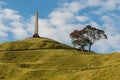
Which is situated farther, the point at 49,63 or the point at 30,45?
the point at 30,45

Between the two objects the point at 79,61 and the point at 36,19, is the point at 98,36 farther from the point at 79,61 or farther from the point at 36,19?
the point at 79,61

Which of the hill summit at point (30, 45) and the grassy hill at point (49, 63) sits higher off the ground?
the hill summit at point (30, 45)

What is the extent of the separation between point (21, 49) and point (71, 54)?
23.9m

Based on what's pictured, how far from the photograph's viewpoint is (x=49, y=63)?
371ft

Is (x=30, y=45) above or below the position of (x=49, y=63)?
above

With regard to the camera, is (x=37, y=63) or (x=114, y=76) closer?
(x=114, y=76)

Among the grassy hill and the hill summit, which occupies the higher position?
the hill summit

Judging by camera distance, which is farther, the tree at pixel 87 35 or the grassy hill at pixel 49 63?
the tree at pixel 87 35

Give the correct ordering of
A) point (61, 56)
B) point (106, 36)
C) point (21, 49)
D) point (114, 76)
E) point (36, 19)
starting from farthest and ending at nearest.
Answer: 1. point (36, 19)
2. point (106, 36)
3. point (21, 49)
4. point (61, 56)
5. point (114, 76)

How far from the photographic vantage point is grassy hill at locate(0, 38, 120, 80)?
289ft

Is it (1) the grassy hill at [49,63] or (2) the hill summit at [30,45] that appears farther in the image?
(2) the hill summit at [30,45]

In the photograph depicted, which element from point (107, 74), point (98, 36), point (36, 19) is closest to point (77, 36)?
point (98, 36)

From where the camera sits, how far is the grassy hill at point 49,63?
88088 millimetres

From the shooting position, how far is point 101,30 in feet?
505
